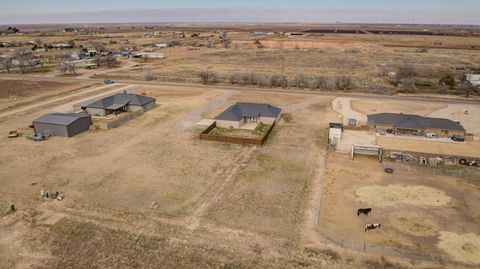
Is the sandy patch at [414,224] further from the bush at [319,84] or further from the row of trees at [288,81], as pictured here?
the bush at [319,84]

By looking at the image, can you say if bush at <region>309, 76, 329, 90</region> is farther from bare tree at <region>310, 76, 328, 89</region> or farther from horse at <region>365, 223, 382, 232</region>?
horse at <region>365, 223, 382, 232</region>

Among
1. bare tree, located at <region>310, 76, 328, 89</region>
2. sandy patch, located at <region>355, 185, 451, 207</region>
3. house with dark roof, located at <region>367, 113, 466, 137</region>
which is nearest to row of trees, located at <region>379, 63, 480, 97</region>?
bare tree, located at <region>310, 76, 328, 89</region>

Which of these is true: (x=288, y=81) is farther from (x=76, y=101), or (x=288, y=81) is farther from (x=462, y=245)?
(x=462, y=245)

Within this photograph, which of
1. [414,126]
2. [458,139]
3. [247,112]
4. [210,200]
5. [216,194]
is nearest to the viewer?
[210,200]

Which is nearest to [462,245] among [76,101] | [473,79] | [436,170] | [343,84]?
[436,170]

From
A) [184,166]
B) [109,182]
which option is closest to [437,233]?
[184,166]

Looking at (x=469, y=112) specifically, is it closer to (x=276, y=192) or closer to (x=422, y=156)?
(x=422, y=156)

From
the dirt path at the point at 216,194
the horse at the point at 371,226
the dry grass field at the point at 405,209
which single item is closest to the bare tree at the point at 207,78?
the dirt path at the point at 216,194
